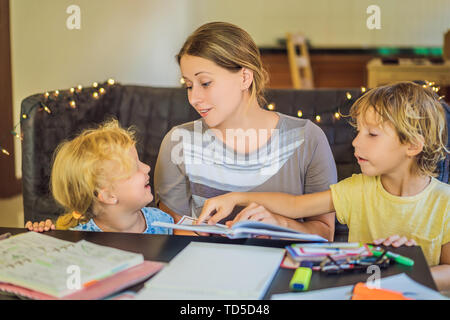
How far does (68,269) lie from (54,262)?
59 millimetres

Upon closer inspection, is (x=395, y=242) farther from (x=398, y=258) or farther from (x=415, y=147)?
(x=415, y=147)

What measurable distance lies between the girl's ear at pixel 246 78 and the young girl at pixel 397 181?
39cm

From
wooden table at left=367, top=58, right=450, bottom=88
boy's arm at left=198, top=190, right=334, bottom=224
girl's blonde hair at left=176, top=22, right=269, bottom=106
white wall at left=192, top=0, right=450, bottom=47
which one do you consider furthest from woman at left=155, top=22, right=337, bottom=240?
white wall at left=192, top=0, right=450, bottom=47

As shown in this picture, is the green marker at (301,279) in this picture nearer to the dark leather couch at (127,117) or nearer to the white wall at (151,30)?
the dark leather couch at (127,117)

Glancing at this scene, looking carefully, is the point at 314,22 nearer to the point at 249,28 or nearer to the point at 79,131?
the point at 249,28

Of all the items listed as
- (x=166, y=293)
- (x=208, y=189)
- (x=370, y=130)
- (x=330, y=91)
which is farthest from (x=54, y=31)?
(x=166, y=293)

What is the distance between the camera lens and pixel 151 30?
192 inches

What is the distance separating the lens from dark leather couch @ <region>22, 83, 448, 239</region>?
2.13m

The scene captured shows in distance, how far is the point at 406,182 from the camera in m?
1.42

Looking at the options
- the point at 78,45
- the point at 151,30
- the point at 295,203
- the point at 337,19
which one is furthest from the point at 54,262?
the point at 337,19

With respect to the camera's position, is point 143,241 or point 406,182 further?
point 406,182

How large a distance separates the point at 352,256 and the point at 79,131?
1.56 meters

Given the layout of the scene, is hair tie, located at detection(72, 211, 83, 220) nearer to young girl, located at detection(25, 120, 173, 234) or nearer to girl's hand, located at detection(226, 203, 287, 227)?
young girl, located at detection(25, 120, 173, 234)

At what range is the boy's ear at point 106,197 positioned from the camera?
143 cm
